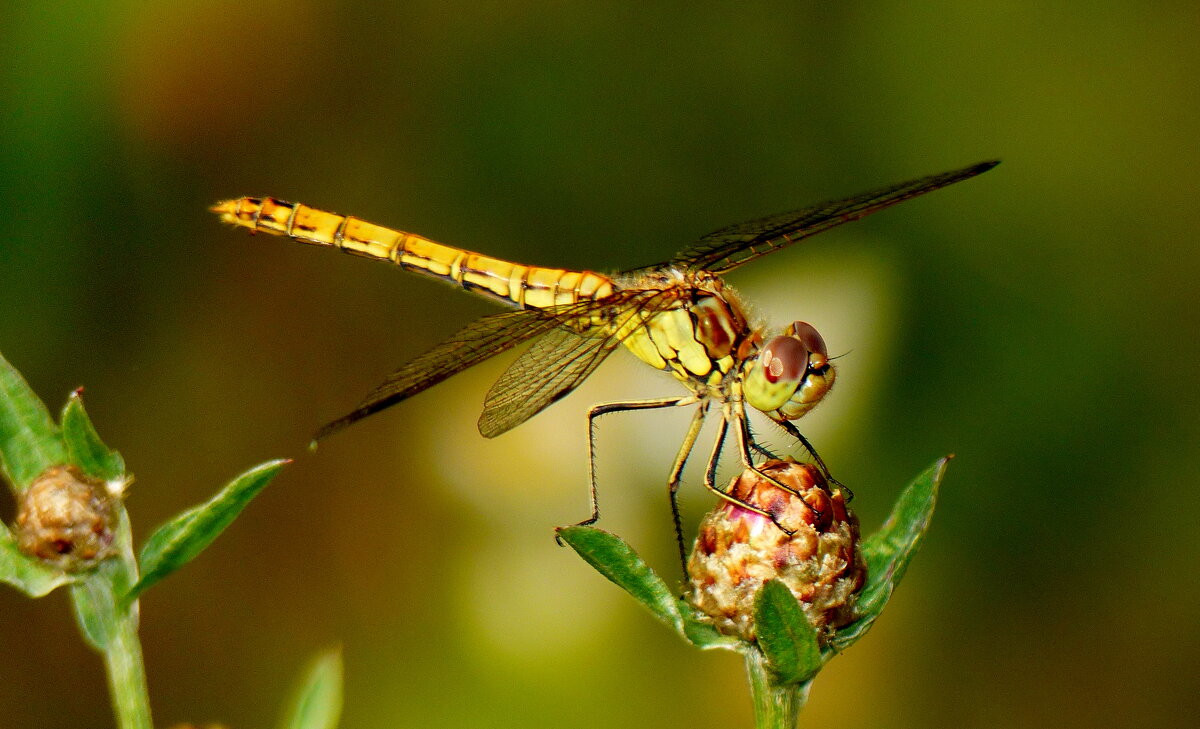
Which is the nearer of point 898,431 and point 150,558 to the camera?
point 150,558

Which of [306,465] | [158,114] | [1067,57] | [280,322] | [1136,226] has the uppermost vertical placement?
[1067,57]

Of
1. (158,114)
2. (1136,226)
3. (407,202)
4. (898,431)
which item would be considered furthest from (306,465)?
(1136,226)

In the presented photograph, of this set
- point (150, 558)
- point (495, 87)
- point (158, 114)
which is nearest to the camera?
point (150, 558)

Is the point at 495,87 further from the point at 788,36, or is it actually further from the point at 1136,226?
the point at 1136,226

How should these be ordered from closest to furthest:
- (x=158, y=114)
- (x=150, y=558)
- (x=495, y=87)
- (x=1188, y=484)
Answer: (x=150, y=558), (x=1188, y=484), (x=158, y=114), (x=495, y=87)

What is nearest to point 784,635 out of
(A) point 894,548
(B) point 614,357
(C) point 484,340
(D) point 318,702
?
(A) point 894,548

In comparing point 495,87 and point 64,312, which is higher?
point 495,87

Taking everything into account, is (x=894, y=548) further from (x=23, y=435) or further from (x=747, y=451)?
(x=23, y=435)
